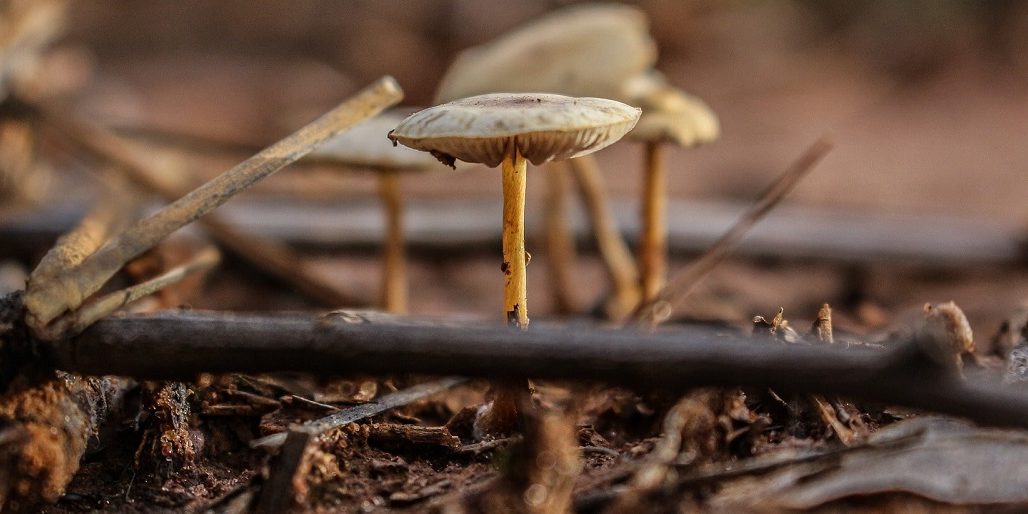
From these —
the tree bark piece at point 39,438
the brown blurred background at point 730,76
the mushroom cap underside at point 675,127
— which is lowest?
the tree bark piece at point 39,438

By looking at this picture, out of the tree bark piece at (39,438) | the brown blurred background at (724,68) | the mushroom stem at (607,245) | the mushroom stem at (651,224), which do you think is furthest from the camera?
the brown blurred background at (724,68)

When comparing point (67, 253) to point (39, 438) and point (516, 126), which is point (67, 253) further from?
point (516, 126)

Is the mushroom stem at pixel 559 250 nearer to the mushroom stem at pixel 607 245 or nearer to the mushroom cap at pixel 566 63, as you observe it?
the mushroom stem at pixel 607 245

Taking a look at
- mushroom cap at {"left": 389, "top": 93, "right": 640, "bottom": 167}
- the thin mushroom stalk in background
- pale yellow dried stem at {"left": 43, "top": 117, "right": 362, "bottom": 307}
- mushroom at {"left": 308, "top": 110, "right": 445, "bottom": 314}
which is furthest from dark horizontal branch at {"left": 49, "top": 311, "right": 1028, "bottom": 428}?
the thin mushroom stalk in background

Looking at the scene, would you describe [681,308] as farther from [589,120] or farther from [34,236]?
[34,236]

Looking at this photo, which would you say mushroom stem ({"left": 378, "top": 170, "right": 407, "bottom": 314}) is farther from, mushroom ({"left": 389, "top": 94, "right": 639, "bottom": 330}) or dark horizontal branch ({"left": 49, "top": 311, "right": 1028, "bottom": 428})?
dark horizontal branch ({"left": 49, "top": 311, "right": 1028, "bottom": 428})

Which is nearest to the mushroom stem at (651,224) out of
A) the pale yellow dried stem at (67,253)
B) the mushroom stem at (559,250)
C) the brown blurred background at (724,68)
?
the mushroom stem at (559,250)
